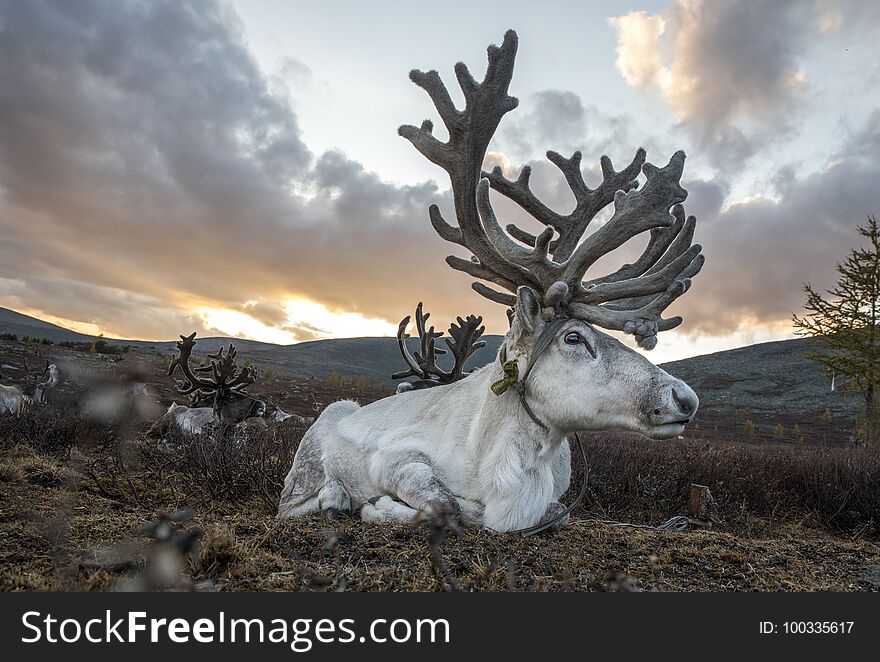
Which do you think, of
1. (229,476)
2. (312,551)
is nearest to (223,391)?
(229,476)

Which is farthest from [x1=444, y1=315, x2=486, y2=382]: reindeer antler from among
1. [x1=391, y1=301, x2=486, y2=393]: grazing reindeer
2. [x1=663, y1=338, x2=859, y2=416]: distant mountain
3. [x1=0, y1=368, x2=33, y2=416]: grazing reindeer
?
[x1=663, y1=338, x2=859, y2=416]: distant mountain

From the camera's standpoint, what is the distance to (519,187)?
6035 mm

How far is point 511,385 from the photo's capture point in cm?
427

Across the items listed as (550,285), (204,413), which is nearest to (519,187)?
(550,285)

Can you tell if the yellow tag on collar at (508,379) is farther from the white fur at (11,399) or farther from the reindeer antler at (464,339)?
the white fur at (11,399)

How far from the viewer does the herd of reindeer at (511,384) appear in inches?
155

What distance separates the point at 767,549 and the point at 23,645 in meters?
4.47

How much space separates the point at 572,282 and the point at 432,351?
316cm

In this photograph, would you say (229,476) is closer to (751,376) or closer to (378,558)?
(378,558)

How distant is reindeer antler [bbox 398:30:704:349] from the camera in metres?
4.30

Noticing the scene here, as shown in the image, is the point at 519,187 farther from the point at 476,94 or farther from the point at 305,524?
the point at 305,524

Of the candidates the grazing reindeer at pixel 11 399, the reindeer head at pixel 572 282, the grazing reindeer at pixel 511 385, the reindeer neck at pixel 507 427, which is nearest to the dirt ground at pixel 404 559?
the grazing reindeer at pixel 511 385

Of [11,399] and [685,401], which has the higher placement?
[685,401]

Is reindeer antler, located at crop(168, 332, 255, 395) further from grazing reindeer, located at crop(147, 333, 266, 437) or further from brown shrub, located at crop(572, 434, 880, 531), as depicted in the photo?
brown shrub, located at crop(572, 434, 880, 531)
